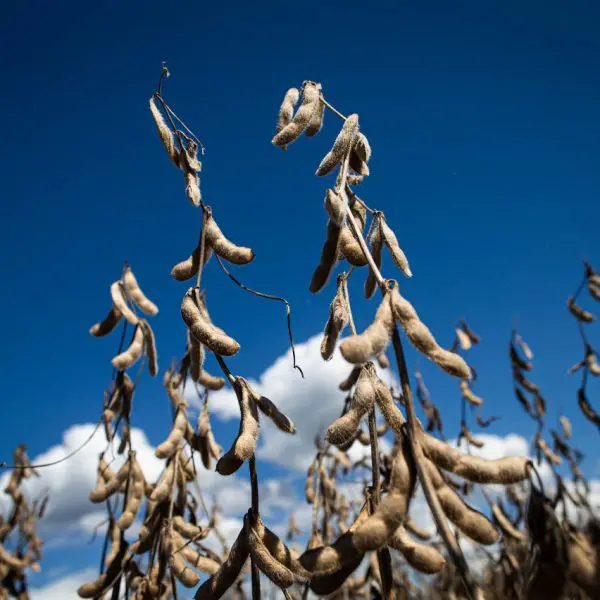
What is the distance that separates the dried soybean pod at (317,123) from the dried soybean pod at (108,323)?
1.70 metres

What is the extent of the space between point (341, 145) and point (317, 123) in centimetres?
30

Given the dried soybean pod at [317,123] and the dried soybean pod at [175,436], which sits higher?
the dried soybean pod at [317,123]

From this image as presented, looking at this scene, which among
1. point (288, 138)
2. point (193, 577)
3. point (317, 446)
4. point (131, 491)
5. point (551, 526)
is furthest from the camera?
point (317, 446)

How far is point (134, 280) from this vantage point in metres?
3.30

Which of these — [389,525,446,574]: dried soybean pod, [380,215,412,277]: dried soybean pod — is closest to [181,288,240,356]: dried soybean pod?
[380,215,412,277]: dried soybean pod

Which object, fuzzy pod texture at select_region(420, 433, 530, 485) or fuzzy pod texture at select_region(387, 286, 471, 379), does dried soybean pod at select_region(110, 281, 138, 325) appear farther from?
fuzzy pod texture at select_region(420, 433, 530, 485)

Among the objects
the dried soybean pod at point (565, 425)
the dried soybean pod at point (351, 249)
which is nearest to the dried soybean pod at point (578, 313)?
the dried soybean pod at point (565, 425)

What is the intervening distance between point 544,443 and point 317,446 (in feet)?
10.6

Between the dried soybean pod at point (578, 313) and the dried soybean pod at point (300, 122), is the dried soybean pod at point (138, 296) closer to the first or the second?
the dried soybean pod at point (300, 122)

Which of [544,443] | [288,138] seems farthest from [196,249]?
[544,443]

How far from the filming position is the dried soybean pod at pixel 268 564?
1368 mm

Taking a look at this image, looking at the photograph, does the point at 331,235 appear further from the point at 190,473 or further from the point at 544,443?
the point at 544,443

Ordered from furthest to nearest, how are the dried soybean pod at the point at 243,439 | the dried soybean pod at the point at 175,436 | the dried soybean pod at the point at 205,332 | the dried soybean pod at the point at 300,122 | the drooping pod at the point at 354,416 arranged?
1. the dried soybean pod at the point at 175,436
2. the dried soybean pod at the point at 300,122
3. the dried soybean pod at the point at 205,332
4. the dried soybean pod at the point at 243,439
5. the drooping pod at the point at 354,416

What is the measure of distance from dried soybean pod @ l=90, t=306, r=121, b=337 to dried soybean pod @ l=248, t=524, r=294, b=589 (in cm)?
193
